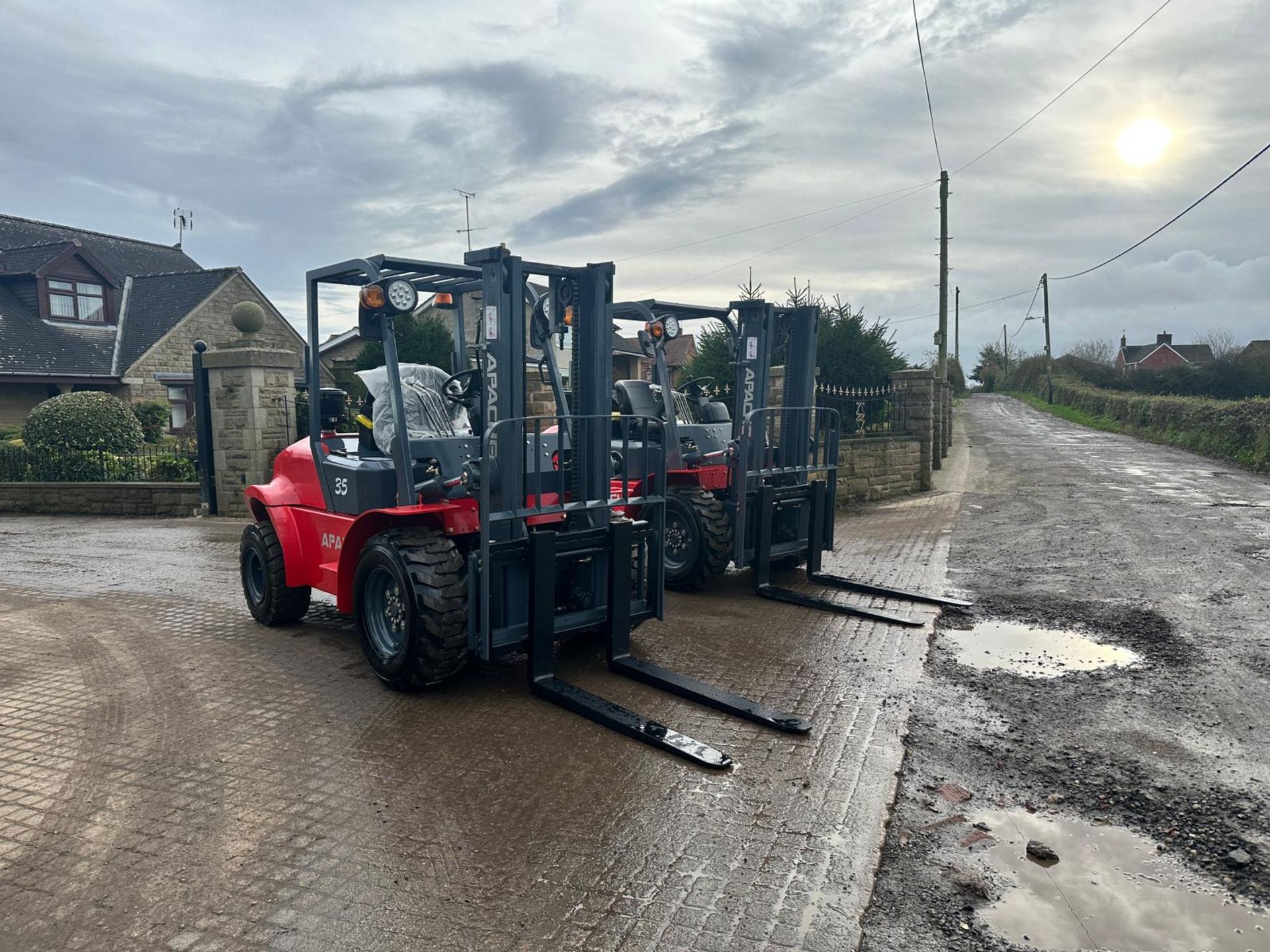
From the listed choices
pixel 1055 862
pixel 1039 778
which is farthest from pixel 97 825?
pixel 1039 778

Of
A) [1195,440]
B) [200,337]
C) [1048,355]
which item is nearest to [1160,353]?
[1048,355]

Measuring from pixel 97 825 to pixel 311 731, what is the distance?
124cm

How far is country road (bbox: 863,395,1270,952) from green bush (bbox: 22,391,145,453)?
14.5 m

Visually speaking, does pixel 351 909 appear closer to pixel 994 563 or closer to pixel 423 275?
pixel 423 275

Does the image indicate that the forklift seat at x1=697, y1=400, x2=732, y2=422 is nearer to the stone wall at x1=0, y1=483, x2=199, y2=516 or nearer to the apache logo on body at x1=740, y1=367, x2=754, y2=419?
the apache logo on body at x1=740, y1=367, x2=754, y2=419

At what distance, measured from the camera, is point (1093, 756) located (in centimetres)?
476

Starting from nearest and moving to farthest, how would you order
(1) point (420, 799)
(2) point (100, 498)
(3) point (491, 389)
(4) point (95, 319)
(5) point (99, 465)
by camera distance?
(1) point (420, 799) < (3) point (491, 389) < (2) point (100, 498) < (5) point (99, 465) < (4) point (95, 319)

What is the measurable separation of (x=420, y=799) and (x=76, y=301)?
30185 mm

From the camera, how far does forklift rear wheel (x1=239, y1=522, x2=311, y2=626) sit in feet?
23.5

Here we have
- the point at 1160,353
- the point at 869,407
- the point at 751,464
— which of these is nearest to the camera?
→ the point at 751,464

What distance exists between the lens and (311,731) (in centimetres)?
506

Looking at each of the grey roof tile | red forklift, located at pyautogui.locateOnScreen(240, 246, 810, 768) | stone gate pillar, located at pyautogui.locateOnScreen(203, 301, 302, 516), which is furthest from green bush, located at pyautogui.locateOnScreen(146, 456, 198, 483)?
the grey roof tile

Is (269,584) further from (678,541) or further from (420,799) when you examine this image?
(678,541)

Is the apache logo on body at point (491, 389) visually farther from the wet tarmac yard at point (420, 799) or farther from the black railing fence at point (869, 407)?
the black railing fence at point (869, 407)
